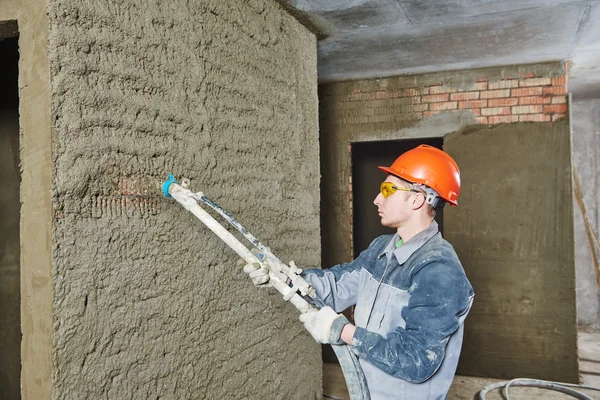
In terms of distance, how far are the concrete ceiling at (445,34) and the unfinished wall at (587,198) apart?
188 cm

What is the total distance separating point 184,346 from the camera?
5.78 feet

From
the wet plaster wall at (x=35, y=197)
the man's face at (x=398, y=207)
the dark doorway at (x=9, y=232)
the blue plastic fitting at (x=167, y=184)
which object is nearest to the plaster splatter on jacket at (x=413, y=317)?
the man's face at (x=398, y=207)

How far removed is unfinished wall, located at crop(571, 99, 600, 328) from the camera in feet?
19.1

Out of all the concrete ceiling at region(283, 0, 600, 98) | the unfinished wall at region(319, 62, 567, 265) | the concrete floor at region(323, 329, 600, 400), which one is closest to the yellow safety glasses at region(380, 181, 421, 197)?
the concrete ceiling at region(283, 0, 600, 98)

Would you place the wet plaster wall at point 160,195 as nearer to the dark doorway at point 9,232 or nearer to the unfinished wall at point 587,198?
the dark doorway at point 9,232

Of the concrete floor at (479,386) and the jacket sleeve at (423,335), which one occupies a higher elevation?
the jacket sleeve at (423,335)

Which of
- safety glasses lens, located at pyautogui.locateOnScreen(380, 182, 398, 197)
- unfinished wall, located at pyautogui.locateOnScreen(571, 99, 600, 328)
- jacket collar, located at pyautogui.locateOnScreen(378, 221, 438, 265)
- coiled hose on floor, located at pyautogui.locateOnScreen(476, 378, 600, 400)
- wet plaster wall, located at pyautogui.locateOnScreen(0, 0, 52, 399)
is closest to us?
wet plaster wall, located at pyautogui.locateOnScreen(0, 0, 52, 399)

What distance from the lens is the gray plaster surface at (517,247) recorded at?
3.75 m

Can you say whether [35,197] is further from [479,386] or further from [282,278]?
[479,386]

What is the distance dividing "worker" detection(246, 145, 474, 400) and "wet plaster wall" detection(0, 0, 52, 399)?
25.4 inches

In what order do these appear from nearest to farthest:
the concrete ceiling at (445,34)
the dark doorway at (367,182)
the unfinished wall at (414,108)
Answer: the concrete ceiling at (445,34) < the unfinished wall at (414,108) < the dark doorway at (367,182)

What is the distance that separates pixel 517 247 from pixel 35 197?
144 inches

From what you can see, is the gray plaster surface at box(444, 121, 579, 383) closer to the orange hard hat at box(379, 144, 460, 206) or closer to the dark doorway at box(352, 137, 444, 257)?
the dark doorway at box(352, 137, 444, 257)

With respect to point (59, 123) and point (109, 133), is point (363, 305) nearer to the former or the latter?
point (109, 133)
